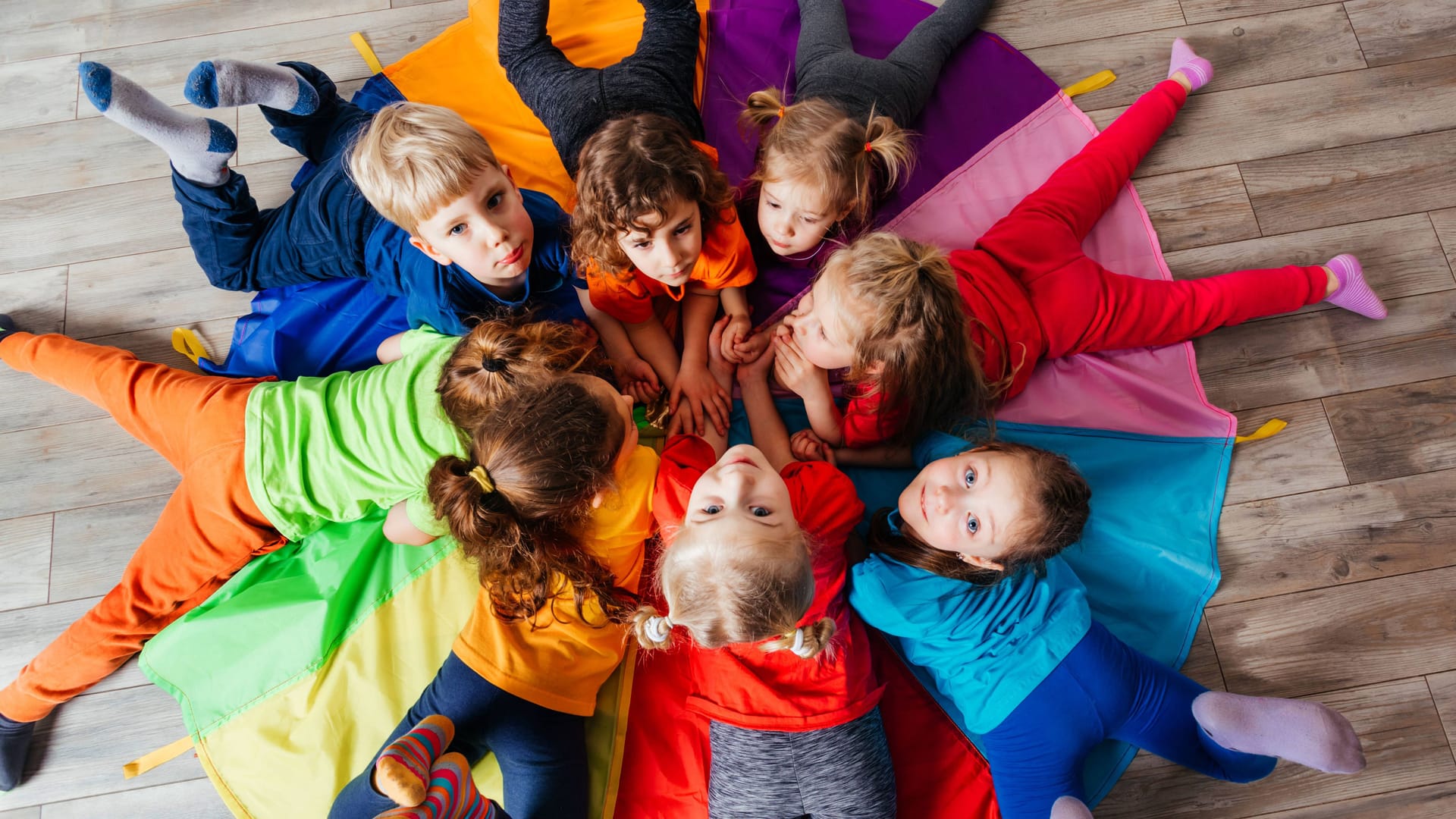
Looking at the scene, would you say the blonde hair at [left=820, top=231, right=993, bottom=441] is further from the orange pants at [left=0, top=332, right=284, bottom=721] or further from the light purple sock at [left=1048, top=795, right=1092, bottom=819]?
the orange pants at [left=0, top=332, right=284, bottom=721]

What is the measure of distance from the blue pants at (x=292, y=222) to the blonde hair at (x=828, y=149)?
0.79 m

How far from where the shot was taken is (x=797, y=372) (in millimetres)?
1533

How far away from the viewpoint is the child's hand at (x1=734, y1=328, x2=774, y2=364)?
1616 millimetres

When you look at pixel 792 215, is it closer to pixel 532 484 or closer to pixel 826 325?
pixel 826 325

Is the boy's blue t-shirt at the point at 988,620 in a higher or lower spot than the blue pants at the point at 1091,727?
higher

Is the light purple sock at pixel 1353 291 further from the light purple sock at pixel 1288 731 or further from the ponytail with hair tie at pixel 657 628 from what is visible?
the ponytail with hair tie at pixel 657 628

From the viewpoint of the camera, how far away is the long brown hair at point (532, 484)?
1.20 m

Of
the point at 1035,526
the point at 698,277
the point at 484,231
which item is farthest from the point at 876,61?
the point at 1035,526

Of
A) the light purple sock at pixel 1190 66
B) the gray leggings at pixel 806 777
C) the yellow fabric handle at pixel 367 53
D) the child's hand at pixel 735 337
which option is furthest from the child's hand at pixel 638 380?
the light purple sock at pixel 1190 66

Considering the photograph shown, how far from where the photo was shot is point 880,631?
1539 mm

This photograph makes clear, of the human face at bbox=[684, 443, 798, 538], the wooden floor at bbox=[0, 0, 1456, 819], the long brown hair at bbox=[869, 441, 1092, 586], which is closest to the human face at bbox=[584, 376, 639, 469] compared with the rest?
the human face at bbox=[684, 443, 798, 538]

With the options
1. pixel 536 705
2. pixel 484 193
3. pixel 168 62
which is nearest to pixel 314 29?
pixel 168 62

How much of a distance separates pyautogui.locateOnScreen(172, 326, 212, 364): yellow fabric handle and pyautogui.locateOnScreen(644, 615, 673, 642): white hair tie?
1.19m

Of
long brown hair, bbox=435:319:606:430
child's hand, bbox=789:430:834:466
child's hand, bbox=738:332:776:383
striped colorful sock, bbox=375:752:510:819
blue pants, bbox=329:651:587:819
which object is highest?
long brown hair, bbox=435:319:606:430
